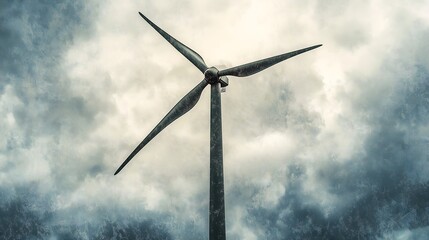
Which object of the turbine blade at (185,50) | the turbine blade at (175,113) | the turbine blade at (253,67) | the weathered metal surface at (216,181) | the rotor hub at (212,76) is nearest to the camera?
the weathered metal surface at (216,181)

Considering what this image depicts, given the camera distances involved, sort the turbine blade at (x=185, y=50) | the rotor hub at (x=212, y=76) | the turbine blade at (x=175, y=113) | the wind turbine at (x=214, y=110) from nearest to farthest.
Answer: the wind turbine at (x=214, y=110), the rotor hub at (x=212, y=76), the turbine blade at (x=175, y=113), the turbine blade at (x=185, y=50)

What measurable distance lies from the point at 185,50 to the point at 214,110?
9.98 metres

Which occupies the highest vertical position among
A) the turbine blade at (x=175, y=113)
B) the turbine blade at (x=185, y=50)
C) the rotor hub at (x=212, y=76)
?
the turbine blade at (x=185, y=50)

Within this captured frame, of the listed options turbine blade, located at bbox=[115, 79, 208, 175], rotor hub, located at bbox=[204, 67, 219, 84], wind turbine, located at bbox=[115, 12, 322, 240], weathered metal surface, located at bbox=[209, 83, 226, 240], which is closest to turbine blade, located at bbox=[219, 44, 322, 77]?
wind turbine, located at bbox=[115, 12, 322, 240]

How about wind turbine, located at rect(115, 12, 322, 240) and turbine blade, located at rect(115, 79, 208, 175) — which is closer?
wind turbine, located at rect(115, 12, 322, 240)

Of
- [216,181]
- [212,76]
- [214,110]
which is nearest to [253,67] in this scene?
[212,76]

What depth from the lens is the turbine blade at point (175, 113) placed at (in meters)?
26.5

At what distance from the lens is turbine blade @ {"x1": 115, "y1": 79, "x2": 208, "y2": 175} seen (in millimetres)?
26547

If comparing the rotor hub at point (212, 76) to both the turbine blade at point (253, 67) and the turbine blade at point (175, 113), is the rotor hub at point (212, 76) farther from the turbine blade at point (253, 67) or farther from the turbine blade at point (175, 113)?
the turbine blade at point (175, 113)

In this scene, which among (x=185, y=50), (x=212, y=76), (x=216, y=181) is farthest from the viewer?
(x=185, y=50)

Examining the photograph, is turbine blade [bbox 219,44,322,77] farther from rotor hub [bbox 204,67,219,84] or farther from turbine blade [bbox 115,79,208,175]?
turbine blade [bbox 115,79,208,175]

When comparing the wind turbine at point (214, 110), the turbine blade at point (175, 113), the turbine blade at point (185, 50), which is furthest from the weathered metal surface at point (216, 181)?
the turbine blade at point (185, 50)

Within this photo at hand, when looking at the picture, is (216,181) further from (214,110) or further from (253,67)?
(253,67)

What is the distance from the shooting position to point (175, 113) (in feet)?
89.2
